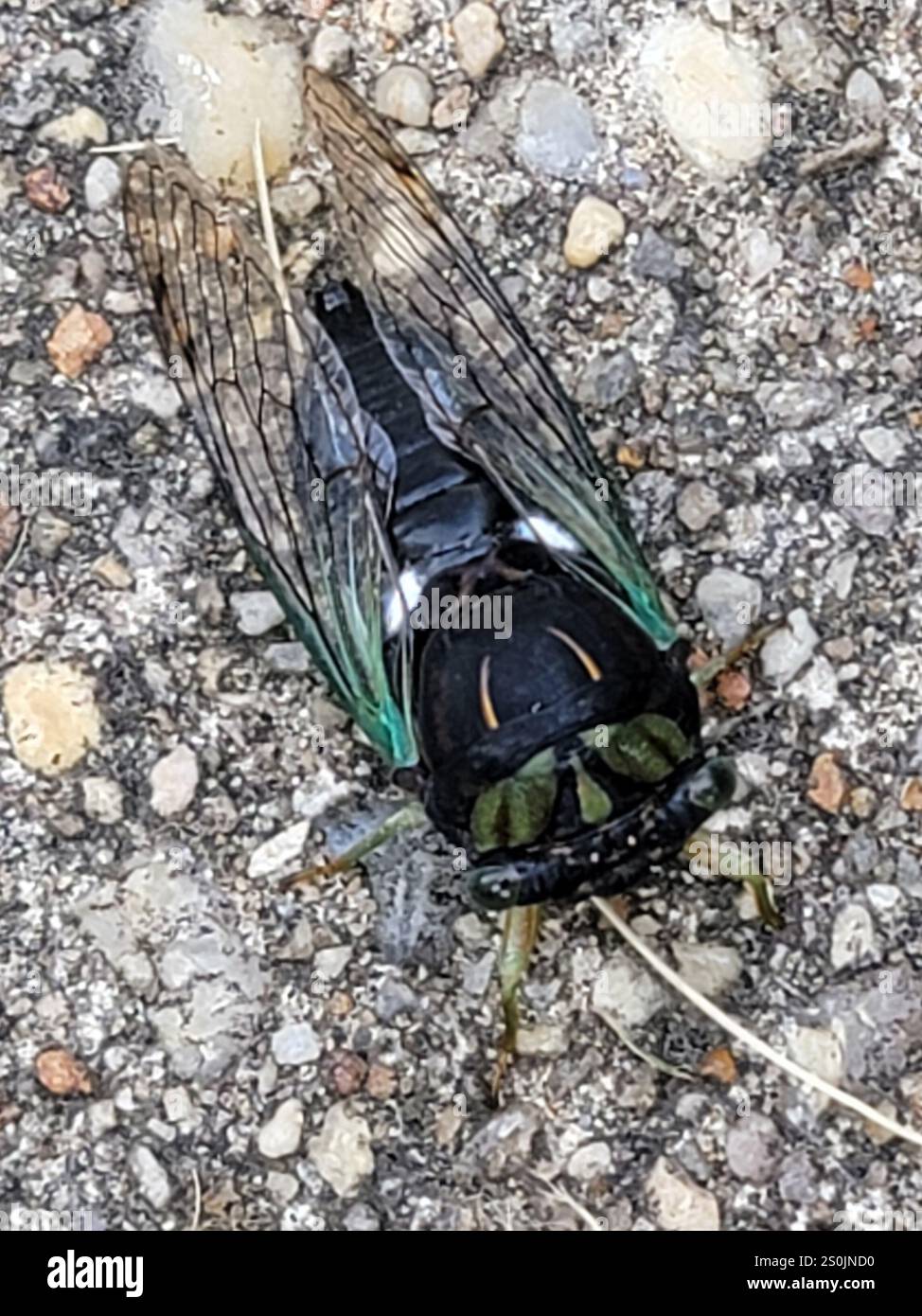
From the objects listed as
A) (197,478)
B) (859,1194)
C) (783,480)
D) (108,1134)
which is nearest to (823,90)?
(783,480)

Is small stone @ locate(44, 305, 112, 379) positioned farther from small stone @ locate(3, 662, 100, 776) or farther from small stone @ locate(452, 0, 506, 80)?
small stone @ locate(452, 0, 506, 80)

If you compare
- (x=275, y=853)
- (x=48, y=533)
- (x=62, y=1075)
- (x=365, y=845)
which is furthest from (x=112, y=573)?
(x=62, y=1075)

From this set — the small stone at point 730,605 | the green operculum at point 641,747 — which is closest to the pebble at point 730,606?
the small stone at point 730,605

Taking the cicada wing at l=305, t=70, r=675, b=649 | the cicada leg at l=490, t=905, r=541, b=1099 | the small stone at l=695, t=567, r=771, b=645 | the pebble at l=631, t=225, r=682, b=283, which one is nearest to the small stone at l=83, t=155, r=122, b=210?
the cicada wing at l=305, t=70, r=675, b=649

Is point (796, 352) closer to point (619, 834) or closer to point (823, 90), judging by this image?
point (823, 90)

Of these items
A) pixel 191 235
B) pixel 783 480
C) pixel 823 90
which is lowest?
pixel 783 480
